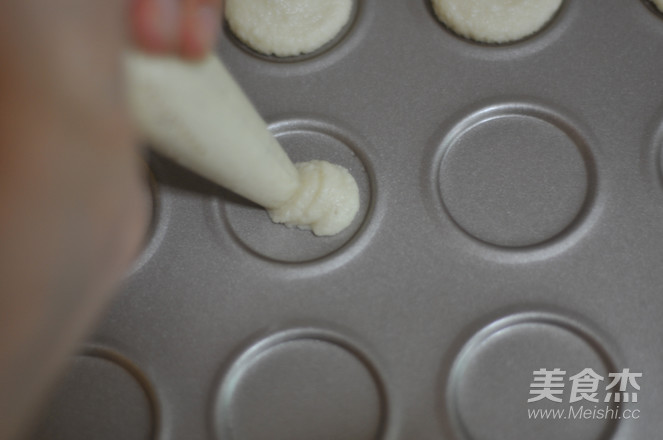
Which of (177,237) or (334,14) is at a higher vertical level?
(334,14)

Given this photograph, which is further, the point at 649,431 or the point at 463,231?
the point at 463,231

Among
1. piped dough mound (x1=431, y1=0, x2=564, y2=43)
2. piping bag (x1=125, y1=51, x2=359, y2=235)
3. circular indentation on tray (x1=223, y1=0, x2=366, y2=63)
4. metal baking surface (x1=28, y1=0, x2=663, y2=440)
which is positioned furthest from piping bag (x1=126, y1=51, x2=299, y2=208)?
piped dough mound (x1=431, y1=0, x2=564, y2=43)

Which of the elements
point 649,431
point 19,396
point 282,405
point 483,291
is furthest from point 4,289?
point 649,431

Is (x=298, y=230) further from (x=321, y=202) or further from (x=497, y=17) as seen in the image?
(x=497, y=17)

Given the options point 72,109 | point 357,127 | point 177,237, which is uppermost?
point 357,127

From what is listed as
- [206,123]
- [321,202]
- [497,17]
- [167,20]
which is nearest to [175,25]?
Answer: [167,20]

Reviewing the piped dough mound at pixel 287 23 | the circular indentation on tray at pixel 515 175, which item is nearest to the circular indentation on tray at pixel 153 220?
the piped dough mound at pixel 287 23

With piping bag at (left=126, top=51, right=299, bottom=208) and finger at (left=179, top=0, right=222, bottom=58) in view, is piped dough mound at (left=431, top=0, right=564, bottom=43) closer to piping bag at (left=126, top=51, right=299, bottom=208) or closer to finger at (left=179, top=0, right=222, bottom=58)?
piping bag at (left=126, top=51, right=299, bottom=208)

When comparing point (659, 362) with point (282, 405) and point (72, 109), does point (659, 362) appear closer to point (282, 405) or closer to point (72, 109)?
point (282, 405)
